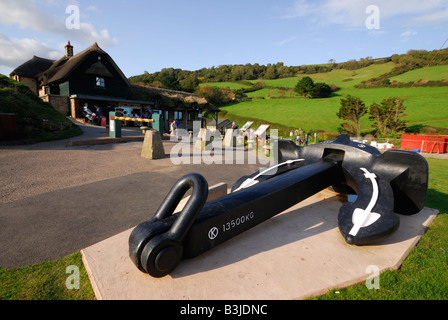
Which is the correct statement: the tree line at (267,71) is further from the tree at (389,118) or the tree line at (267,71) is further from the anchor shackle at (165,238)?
the anchor shackle at (165,238)

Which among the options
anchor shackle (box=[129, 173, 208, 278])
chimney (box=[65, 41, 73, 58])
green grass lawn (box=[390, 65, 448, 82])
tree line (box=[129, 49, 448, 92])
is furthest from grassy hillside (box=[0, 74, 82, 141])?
green grass lawn (box=[390, 65, 448, 82])

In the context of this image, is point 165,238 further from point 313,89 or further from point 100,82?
point 313,89

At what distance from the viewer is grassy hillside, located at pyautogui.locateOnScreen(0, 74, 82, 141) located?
1142 cm

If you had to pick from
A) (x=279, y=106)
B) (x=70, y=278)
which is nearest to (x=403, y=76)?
(x=279, y=106)

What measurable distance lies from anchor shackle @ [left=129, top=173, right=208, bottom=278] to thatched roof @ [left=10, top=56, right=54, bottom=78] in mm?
38928

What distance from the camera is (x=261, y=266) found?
2502 mm

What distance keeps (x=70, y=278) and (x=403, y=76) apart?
75737mm

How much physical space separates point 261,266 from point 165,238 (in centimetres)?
110

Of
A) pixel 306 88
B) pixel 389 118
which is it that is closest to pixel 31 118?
pixel 389 118

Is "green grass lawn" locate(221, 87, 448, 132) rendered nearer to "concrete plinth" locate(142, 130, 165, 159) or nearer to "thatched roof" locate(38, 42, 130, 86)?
"thatched roof" locate(38, 42, 130, 86)

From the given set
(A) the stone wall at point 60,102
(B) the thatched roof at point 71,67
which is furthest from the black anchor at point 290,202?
(B) the thatched roof at point 71,67

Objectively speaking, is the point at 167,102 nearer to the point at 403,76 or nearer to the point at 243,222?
the point at 243,222

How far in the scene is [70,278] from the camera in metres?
2.40

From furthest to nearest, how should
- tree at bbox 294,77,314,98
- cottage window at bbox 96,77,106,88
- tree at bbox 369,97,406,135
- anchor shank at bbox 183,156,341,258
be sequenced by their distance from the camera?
1. tree at bbox 294,77,314,98
2. tree at bbox 369,97,406,135
3. cottage window at bbox 96,77,106,88
4. anchor shank at bbox 183,156,341,258
